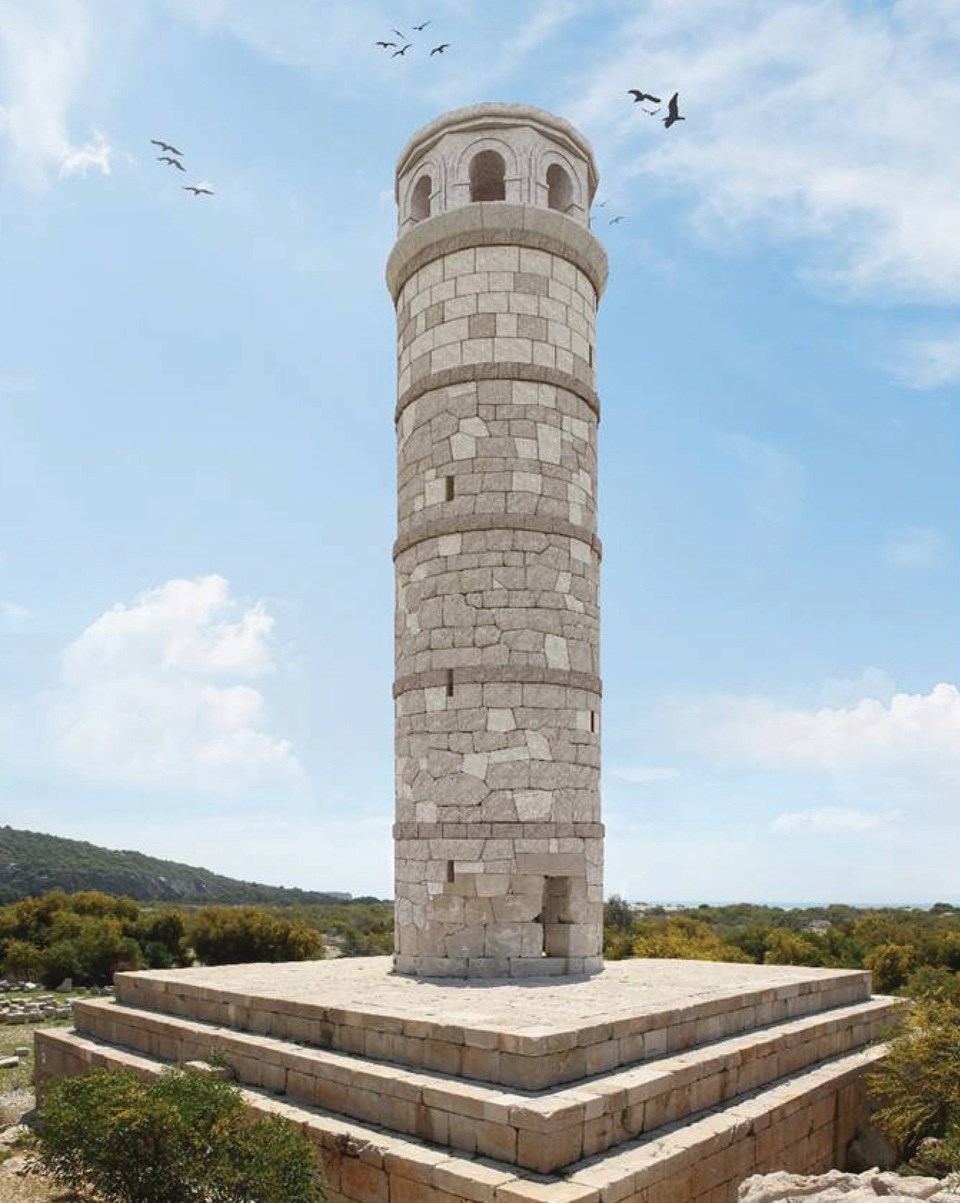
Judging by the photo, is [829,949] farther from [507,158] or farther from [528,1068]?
[507,158]

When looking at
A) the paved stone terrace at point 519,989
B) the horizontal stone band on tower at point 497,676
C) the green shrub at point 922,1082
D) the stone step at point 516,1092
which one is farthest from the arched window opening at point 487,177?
the green shrub at point 922,1082

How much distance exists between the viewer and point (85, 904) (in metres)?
39.9

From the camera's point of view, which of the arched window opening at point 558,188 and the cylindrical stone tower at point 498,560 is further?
the arched window opening at point 558,188

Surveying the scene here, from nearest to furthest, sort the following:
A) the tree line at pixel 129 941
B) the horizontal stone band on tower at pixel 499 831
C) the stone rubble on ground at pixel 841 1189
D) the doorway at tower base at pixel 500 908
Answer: the stone rubble on ground at pixel 841 1189, the doorway at tower base at pixel 500 908, the horizontal stone band on tower at pixel 499 831, the tree line at pixel 129 941

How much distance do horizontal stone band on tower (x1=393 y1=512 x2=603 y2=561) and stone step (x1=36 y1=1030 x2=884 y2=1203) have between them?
6623 mm

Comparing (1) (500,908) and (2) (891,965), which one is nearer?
(1) (500,908)

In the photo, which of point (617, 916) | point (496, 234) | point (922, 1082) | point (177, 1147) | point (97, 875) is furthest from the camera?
point (97, 875)

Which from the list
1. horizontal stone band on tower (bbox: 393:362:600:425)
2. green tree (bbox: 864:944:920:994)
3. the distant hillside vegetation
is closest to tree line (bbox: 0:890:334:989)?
green tree (bbox: 864:944:920:994)

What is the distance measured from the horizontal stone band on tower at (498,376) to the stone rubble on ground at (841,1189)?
915cm

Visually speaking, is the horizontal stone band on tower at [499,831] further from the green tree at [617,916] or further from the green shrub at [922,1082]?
the green tree at [617,916]

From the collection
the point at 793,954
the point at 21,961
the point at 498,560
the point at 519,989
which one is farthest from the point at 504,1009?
the point at 21,961

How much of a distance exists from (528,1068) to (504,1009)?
1.63 meters

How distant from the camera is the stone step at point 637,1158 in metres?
6.57

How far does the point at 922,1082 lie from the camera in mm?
9594
